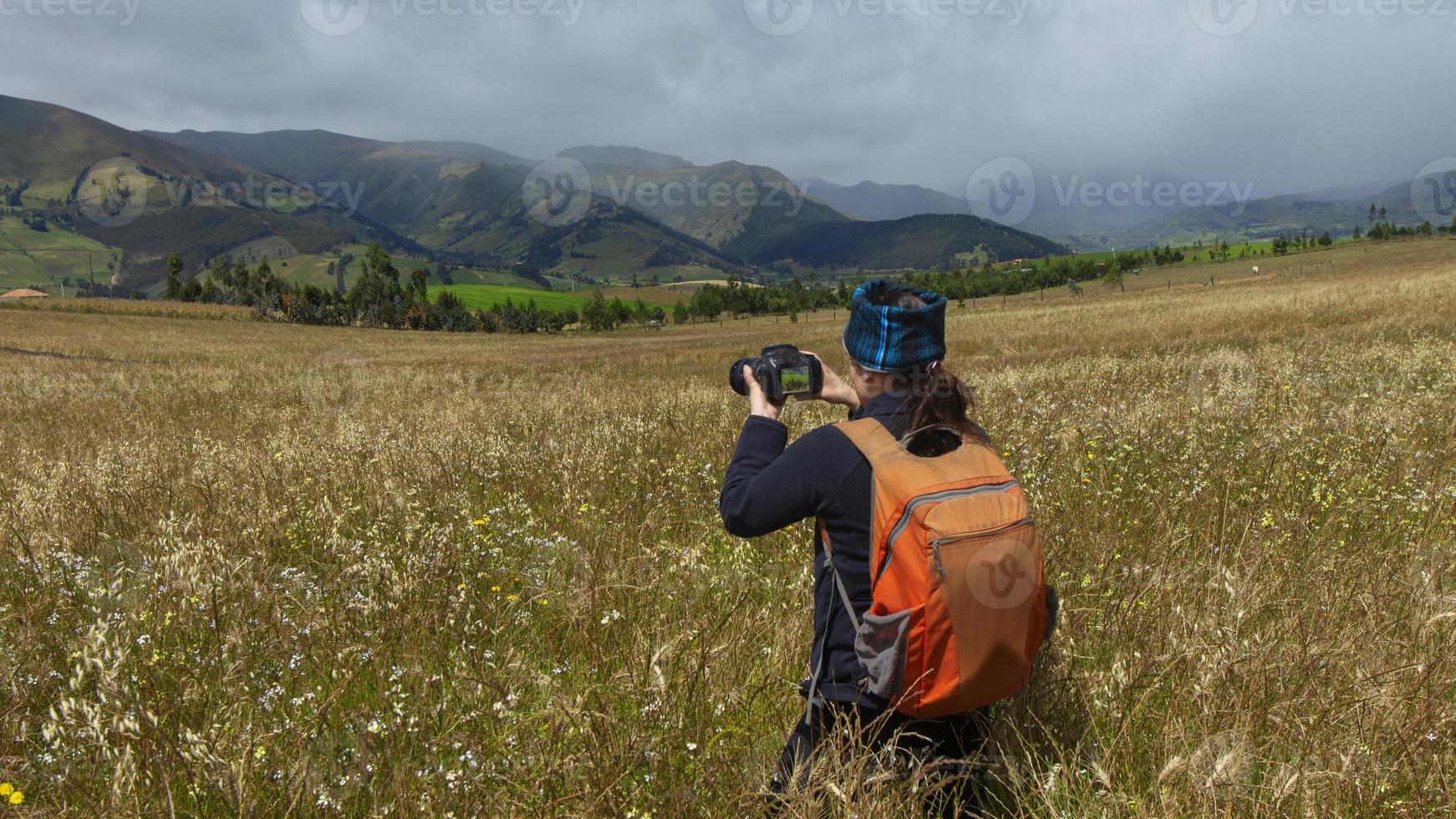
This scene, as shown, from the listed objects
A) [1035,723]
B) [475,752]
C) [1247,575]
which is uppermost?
[1247,575]

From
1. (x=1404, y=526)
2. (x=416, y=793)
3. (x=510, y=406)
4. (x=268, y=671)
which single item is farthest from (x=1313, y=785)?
(x=510, y=406)

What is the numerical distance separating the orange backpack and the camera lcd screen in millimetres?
530

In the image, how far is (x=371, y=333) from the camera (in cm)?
6556

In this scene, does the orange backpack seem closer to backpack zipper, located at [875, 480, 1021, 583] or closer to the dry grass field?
backpack zipper, located at [875, 480, 1021, 583]

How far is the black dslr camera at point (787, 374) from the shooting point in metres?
2.59

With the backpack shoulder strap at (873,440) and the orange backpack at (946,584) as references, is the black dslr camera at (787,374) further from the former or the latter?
the orange backpack at (946,584)

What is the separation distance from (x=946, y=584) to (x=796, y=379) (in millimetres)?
976

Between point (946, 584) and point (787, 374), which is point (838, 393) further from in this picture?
point (946, 584)

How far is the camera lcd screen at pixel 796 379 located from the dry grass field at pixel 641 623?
3.19 ft

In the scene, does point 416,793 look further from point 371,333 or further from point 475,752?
point 371,333

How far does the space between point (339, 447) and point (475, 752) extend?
6.17 metres

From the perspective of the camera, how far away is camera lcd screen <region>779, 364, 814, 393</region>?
8.52ft

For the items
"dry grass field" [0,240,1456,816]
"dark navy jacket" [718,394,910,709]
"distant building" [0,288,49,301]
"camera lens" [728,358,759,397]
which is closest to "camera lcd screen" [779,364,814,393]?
"camera lens" [728,358,759,397]

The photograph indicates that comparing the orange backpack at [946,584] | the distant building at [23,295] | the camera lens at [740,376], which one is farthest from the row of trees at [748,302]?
the orange backpack at [946,584]
